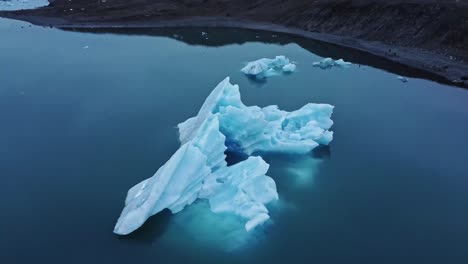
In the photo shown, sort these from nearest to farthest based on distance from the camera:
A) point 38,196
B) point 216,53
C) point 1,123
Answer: point 38,196 → point 1,123 → point 216,53

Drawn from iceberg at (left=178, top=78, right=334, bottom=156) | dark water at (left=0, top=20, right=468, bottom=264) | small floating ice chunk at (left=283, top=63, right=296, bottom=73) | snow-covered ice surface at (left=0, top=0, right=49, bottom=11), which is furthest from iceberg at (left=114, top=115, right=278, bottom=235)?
snow-covered ice surface at (left=0, top=0, right=49, bottom=11)

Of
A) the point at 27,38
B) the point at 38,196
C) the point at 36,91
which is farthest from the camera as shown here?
the point at 27,38

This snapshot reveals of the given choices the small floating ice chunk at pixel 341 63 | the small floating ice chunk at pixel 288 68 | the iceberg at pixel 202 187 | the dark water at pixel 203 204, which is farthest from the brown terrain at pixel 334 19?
the iceberg at pixel 202 187

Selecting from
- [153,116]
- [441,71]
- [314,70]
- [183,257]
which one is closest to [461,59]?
[441,71]

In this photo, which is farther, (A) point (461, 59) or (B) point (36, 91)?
(A) point (461, 59)

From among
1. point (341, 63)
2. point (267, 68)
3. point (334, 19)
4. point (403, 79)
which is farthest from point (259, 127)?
point (334, 19)

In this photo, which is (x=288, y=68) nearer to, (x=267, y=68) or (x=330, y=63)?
(x=267, y=68)

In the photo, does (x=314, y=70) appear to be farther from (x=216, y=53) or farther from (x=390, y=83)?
(x=216, y=53)
